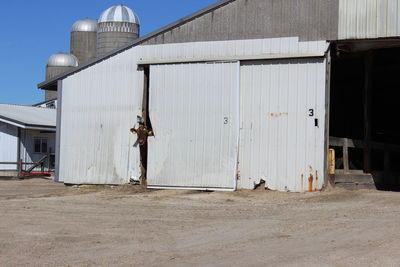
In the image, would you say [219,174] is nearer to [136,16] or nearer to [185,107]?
[185,107]

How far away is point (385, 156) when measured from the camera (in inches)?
932

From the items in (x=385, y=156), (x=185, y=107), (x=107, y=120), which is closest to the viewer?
(x=185, y=107)

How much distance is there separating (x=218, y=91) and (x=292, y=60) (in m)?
2.41

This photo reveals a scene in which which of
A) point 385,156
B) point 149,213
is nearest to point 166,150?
point 149,213

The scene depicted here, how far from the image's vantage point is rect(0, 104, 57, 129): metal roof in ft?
110

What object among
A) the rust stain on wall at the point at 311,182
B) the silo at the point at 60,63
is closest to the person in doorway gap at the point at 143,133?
the rust stain on wall at the point at 311,182

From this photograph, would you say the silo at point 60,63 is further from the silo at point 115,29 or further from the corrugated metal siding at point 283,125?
the corrugated metal siding at point 283,125

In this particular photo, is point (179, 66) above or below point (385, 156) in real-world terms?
above

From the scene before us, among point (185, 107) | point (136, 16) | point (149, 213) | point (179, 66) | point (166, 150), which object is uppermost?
point (136, 16)

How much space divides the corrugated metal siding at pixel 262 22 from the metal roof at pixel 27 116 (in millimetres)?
15097

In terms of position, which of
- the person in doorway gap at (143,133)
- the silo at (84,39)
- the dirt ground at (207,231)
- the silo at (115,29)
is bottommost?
the dirt ground at (207,231)

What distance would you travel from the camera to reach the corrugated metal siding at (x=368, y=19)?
17828 millimetres

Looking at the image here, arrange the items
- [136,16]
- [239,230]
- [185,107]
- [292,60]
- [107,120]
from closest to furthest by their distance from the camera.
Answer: [239,230]
[292,60]
[185,107]
[107,120]
[136,16]

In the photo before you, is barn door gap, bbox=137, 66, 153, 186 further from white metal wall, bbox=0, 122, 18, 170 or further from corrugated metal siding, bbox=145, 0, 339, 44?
white metal wall, bbox=0, 122, 18, 170
